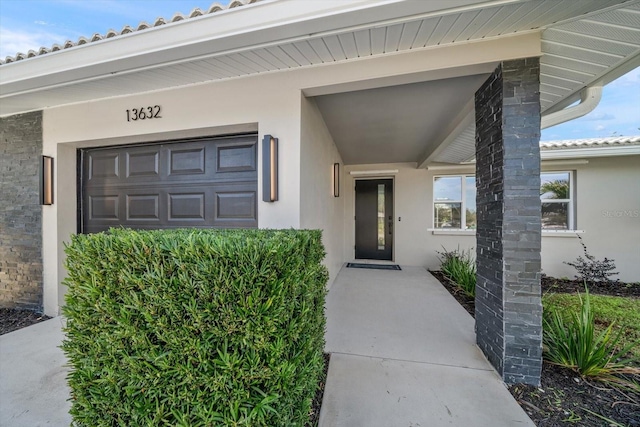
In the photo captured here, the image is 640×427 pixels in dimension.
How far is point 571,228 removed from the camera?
5801 millimetres

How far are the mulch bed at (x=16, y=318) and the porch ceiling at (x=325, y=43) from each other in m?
2.98

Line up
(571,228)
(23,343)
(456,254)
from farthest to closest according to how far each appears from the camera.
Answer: (456,254)
(571,228)
(23,343)

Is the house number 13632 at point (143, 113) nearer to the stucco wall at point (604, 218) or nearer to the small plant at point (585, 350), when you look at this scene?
the small plant at point (585, 350)

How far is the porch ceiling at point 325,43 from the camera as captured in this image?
6.11 ft

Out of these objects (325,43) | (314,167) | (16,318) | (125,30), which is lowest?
(16,318)

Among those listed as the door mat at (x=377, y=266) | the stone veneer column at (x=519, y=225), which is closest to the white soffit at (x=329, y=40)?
the stone veneer column at (x=519, y=225)

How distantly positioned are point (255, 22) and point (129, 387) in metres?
2.58

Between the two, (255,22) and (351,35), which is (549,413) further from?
(255,22)

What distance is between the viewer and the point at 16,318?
11.6 feet

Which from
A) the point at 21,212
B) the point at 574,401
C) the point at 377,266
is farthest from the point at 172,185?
the point at 377,266

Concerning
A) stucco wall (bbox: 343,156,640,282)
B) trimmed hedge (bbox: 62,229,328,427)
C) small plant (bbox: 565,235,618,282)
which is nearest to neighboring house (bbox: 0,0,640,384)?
trimmed hedge (bbox: 62,229,328,427)

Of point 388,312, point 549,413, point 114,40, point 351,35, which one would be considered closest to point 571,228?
point 388,312

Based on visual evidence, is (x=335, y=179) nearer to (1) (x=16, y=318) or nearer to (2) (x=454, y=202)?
(2) (x=454, y=202)

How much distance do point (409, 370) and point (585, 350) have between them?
1.57 m
